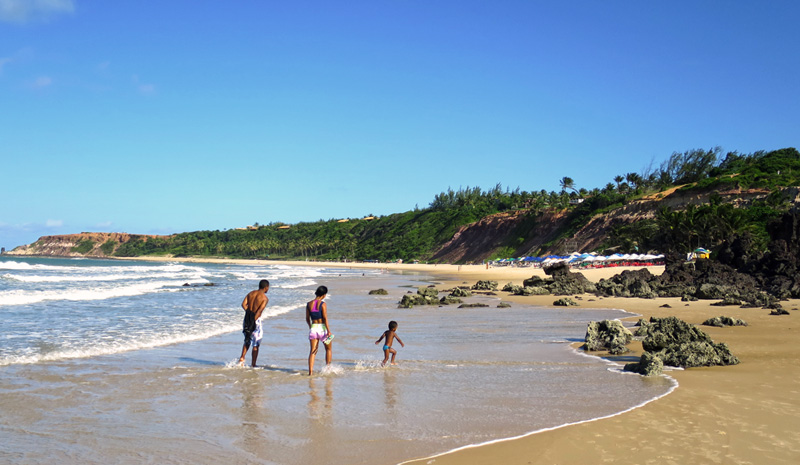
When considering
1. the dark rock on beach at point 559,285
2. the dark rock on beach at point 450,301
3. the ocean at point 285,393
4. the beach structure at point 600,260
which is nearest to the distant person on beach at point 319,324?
the ocean at point 285,393

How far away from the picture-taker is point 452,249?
101 meters

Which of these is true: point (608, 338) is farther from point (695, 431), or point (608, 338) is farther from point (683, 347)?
point (695, 431)

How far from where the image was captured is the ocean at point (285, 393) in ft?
17.8

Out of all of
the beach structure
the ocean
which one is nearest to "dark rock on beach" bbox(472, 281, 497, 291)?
the ocean

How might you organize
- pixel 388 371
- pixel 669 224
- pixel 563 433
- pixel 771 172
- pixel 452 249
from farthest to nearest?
pixel 452 249
pixel 771 172
pixel 669 224
pixel 388 371
pixel 563 433

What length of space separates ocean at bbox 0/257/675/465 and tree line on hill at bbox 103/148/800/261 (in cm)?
2431

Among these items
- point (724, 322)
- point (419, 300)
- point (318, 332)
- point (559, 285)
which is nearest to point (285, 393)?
point (318, 332)

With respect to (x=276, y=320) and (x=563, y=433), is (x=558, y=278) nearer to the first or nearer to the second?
(x=276, y=320)

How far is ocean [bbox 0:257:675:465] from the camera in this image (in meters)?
5.44

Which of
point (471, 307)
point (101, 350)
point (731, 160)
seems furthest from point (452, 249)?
point (101, 350)

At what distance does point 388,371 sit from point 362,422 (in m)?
2.83

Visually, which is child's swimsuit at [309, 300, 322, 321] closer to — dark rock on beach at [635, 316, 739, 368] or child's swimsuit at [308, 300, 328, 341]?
child's swimsuit at [308, 300, 328, 341]

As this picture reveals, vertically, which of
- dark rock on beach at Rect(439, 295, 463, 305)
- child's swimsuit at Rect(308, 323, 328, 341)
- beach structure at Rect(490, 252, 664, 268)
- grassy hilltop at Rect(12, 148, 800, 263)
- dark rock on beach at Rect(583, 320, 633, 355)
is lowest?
dark rock on beach at Rect(439, 295, 463, 305)

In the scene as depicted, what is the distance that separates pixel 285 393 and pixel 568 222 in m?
80.4
